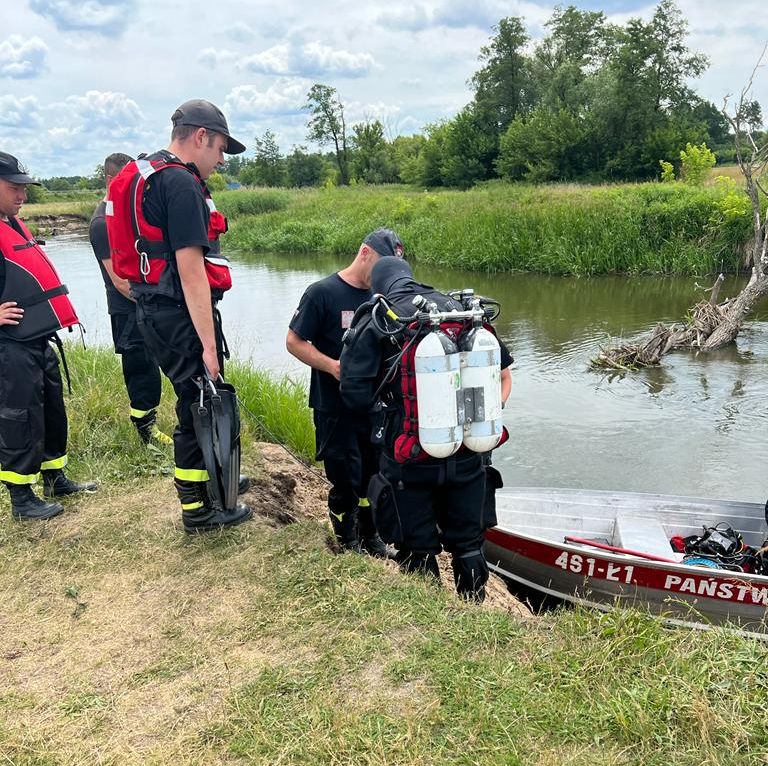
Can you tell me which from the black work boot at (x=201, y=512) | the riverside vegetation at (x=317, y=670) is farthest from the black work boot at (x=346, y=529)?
the black work boot at (x=201, y=512)

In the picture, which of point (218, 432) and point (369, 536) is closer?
point (218, 432)

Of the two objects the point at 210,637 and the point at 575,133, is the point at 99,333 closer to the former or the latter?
the point at 210,637

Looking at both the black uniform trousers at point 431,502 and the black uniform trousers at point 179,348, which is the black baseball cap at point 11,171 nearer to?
the black uniform trousers at point 179,348

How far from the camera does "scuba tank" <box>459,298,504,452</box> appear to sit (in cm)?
281

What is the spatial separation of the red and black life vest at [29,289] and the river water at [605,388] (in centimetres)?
453

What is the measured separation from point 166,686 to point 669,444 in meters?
6.61

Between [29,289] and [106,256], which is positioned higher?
[106,256]

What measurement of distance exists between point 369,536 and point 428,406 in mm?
1646

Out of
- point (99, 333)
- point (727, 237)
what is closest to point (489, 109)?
point (727, 237)

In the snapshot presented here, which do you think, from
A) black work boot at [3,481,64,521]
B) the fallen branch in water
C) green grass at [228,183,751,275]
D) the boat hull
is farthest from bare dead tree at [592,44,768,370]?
black work boot at [3,481,64,521]

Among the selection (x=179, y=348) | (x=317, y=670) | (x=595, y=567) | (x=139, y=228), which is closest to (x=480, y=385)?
(x=317, y=670)

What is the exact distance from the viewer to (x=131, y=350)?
197 inches

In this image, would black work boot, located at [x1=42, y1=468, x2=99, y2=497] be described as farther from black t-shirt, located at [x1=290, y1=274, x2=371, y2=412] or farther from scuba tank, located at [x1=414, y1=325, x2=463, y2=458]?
scuba tank, located at [x1=414, y1=325, x2=463, y2=458]

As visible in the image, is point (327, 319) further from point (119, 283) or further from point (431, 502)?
point (119, 283)
